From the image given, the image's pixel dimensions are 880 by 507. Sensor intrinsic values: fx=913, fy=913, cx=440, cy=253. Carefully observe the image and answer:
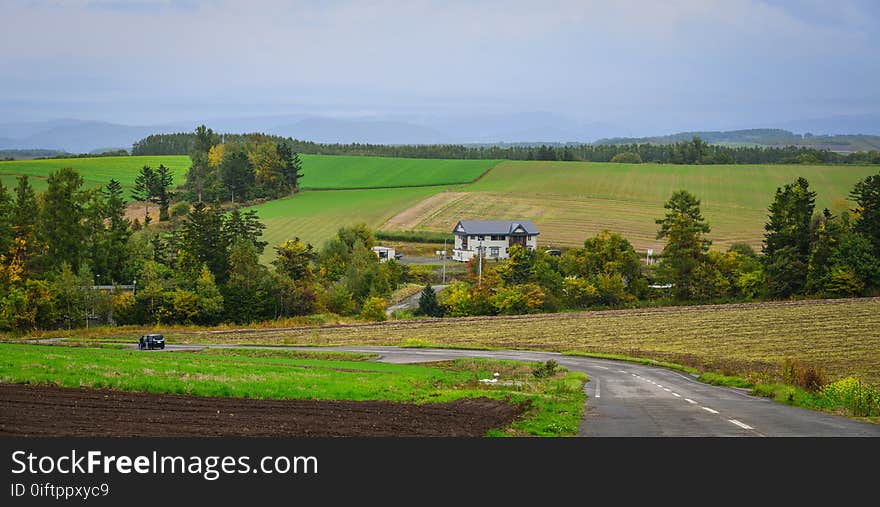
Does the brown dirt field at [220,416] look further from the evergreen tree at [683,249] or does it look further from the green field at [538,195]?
the green field at [538,195]

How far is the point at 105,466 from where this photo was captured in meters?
14.5

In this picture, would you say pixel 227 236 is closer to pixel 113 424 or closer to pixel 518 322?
pixel 518 322

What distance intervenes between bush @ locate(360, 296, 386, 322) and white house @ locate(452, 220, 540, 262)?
120 ft

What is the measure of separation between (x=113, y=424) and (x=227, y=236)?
269 feet

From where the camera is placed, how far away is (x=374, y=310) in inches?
3346

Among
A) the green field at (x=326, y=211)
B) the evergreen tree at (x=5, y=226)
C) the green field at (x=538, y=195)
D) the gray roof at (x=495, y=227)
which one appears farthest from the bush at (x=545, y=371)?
the gray roof at (x=495, y=227)

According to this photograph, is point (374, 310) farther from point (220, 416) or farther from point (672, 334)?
point (220, 416)

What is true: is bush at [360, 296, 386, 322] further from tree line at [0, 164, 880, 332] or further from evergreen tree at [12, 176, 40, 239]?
evergreen tree at [12, 176, 40, 239]

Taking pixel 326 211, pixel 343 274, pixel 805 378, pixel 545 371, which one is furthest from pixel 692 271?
pixel 326 211

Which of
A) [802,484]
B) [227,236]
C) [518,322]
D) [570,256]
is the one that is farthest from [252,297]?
[802,484]

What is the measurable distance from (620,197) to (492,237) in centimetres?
3936

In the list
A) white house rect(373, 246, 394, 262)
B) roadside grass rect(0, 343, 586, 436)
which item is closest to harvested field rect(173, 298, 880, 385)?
roadside grass rect(0, 343, 586, 436)

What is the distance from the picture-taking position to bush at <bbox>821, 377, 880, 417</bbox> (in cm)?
2495

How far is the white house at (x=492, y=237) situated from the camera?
4803 inches
